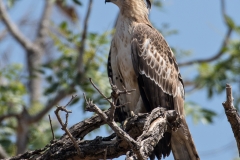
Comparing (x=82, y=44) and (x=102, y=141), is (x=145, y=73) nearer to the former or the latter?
(x=102, y=141)

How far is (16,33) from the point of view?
17422 millimetres

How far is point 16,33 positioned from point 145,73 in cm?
958

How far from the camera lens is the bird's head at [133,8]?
28.8 feet

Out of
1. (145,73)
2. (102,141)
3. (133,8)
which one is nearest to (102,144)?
(102,141)

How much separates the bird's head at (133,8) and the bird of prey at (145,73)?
1 centimetres

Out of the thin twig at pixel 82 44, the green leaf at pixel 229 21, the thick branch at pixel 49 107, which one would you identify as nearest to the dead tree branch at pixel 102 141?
the thin twig at pixel 82 44

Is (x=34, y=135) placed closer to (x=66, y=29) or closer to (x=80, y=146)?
(x=66, y=29)

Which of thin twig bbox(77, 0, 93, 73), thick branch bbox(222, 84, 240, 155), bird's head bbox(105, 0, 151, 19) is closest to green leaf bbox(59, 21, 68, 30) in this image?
thin twig bbox(77, 0, 93, 73)

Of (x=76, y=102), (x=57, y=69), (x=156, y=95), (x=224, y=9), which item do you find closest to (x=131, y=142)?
(x=156, y=95)

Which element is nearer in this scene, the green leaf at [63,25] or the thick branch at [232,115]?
the thick branch at [232,115]

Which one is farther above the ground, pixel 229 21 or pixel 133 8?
pixel 229 21

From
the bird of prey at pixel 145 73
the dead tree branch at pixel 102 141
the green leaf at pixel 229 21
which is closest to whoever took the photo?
the dead tree branch at pixel 102 141

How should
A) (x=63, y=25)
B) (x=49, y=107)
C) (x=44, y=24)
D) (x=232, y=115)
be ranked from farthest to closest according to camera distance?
(x=44, y=24), (x=49, y=107), (x=63, y=25), (x=232, y=115)

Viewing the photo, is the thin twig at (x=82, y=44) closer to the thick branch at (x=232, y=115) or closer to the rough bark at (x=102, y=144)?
the rough bark at (x=102, y=144)
